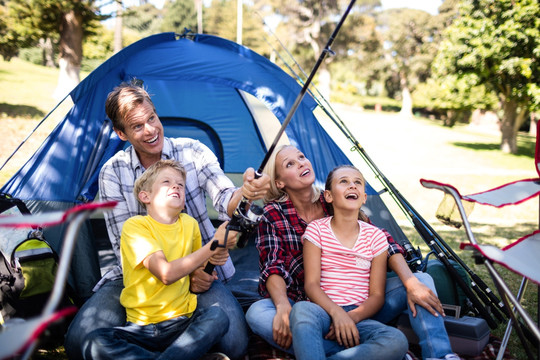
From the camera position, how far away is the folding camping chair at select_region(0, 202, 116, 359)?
869 mm

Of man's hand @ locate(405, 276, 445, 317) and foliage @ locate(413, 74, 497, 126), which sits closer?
man's hand @ locate(405, 276, 445, 317)

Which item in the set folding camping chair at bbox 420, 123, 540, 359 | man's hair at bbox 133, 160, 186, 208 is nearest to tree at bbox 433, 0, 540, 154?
folding camping chair at bbox 420, 123, 540, 359

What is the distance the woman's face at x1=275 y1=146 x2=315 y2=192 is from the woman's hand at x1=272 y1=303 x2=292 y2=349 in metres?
0.60

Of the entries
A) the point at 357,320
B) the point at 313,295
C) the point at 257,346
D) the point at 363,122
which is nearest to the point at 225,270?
the point at 257,346

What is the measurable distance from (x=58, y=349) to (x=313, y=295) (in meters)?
1.30

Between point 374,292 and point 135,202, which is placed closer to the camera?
point 374,292

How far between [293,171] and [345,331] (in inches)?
30.3

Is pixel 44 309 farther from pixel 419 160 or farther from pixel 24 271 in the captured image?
pixel 419 160

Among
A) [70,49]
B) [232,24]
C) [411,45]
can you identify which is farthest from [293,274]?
[232,24]

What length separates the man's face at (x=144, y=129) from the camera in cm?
211

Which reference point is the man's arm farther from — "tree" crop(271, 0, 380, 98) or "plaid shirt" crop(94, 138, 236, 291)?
"tree" crop(271, 0, 380, 98)

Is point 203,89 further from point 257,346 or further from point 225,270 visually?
point 257,346

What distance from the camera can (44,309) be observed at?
3.34 ft

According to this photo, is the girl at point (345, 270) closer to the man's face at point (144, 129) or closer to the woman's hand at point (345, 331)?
the woman's hand at point (345, 331)
